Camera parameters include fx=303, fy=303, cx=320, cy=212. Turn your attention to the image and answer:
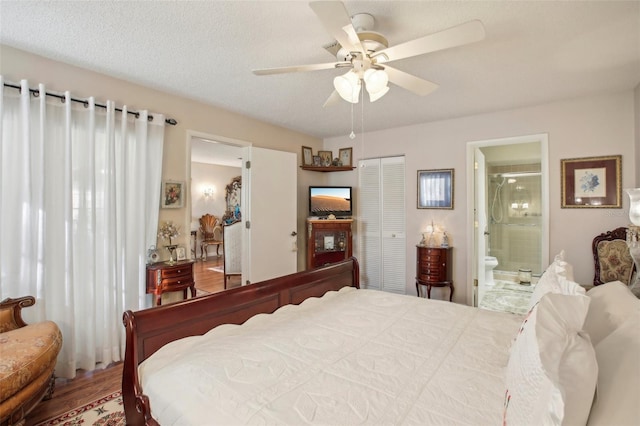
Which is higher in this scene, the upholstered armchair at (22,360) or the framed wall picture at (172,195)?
the framed wall picture at (172,195)

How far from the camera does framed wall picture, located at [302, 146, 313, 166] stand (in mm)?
4707

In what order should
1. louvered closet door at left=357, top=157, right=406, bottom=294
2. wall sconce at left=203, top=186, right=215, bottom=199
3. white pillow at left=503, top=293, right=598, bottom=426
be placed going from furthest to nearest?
wall sconce at left=203, top=186, right=215, bottom=199
louvered closet door at left=357, top=157, right=406, bottom=294
white pillow at left=503, top=293, right=598, bottom=426

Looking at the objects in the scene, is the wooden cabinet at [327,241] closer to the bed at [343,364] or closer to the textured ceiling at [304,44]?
the textured ceiling at [304,44]

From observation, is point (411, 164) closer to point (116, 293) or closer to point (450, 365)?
point (450, 365)

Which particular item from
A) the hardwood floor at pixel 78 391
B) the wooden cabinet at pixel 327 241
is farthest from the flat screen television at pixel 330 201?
the hardwood floor at pixel 78 391

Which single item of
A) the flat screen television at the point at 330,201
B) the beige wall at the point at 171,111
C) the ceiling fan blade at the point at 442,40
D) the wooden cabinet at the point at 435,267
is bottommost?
the wooden cabinet at the point at 435,267

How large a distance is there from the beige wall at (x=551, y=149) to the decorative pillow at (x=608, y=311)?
2.18 m

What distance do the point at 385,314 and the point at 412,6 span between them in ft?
5.99

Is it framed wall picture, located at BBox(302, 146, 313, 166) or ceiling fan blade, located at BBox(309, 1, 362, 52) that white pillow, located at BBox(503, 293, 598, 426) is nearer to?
ceiling fan blade, located at BBox(309, 1, 362, 52)

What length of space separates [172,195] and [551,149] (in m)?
4.06

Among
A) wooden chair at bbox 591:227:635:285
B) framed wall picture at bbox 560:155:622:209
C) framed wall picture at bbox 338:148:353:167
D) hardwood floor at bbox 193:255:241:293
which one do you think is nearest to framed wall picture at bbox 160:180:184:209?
hardwood floor at bbox 193:255:241:293

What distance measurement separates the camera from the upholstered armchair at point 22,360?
63.0 inches

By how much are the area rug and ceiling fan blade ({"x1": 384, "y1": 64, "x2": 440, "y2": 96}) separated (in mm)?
2723

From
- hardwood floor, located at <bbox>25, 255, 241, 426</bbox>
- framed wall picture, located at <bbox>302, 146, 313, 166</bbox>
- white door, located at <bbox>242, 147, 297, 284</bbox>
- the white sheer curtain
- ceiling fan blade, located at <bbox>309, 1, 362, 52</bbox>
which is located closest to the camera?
ceiling fan blade, located at <bbox>309, 1, 362, 52</bbox>
